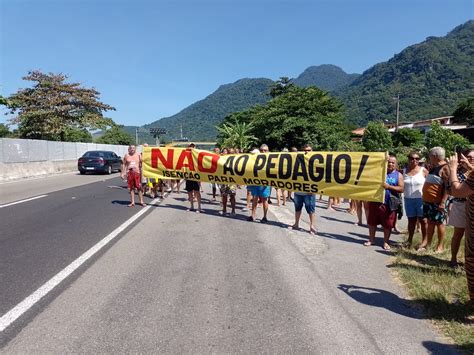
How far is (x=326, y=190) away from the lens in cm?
768

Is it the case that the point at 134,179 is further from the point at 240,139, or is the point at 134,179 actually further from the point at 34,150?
the point at 240,139

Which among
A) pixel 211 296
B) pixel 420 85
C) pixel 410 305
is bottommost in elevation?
pixel 410 305

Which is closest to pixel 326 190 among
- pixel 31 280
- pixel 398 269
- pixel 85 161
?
pixel 398 269

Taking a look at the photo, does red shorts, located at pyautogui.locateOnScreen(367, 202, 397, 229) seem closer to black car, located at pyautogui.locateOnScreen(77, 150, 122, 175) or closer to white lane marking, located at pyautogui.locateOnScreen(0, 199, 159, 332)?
white lane marking, located at pyautogui.locateOnScreen(0, 199, 159, 332)

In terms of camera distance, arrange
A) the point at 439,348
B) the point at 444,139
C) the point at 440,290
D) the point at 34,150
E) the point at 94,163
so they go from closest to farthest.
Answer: the point at 439,348 < the point at 440,290 < the point at 94,163 < the point at 34,150 < the point at 444,139

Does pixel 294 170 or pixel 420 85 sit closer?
pixel 294 170

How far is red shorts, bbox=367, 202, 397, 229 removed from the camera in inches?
271

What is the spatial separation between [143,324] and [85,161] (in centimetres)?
2197

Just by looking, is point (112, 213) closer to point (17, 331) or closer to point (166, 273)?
point (166, 273)

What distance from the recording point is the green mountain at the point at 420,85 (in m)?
120

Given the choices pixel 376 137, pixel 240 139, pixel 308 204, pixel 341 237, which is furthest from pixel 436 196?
pixel 376 137

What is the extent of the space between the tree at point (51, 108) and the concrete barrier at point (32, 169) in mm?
14644

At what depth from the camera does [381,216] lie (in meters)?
6.95

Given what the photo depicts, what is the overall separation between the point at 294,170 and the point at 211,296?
14.1 feet
